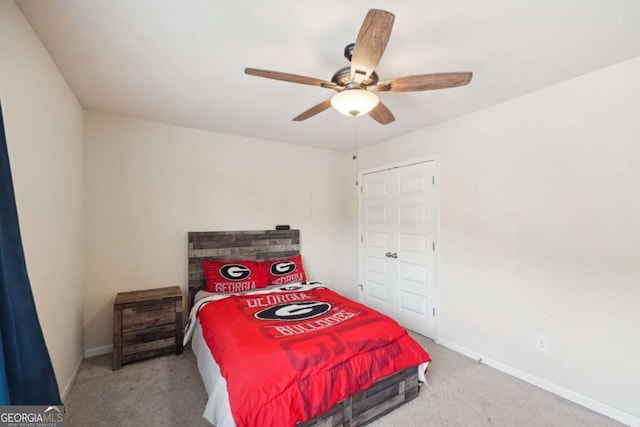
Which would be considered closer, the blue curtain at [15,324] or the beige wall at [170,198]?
the blue curtain at [15,324]

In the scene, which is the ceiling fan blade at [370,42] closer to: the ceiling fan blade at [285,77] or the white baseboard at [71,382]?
the ceiling fan blade at [285,77]

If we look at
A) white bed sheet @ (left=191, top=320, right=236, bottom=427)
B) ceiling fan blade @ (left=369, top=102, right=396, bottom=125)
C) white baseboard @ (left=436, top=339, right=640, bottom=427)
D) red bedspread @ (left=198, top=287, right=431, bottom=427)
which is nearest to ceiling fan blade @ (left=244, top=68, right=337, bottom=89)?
ceiling fan blade @ (left=369, top=102, right=396, bottom=125)

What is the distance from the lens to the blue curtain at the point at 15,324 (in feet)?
3.28

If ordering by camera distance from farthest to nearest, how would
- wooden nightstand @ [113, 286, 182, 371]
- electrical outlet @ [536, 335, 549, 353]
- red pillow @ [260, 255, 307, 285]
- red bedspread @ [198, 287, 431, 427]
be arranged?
1. red pillow @ [260, 255, 307, 285]
2. wooden nightstand @ [113, 286, 182, 371]
3. electrical outlet @ [536, 335, 549, 353]
4. red bedspread @ [198, 287, 431, 427]

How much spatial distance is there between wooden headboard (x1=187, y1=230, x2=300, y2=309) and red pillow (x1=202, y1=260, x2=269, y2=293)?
12 centimetres

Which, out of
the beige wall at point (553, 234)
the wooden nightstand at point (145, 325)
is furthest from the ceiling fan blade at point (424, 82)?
the wooden nightstand at point (145, 325)

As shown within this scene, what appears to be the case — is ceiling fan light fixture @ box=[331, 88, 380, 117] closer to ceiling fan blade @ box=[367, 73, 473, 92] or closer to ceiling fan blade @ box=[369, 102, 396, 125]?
ceiling fan blade @ box=[367, 73, 473, 92]

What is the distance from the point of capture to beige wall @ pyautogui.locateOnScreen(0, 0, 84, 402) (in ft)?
4.62

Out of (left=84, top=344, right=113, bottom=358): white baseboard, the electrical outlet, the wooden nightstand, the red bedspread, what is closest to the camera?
the red bedspread

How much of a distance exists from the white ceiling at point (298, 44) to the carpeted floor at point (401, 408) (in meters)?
2.43

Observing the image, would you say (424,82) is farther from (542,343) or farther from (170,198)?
(170,198)

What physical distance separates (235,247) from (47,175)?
1926 millimetres

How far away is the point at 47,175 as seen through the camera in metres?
1.79

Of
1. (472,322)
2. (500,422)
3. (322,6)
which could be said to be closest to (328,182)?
(472,322)
